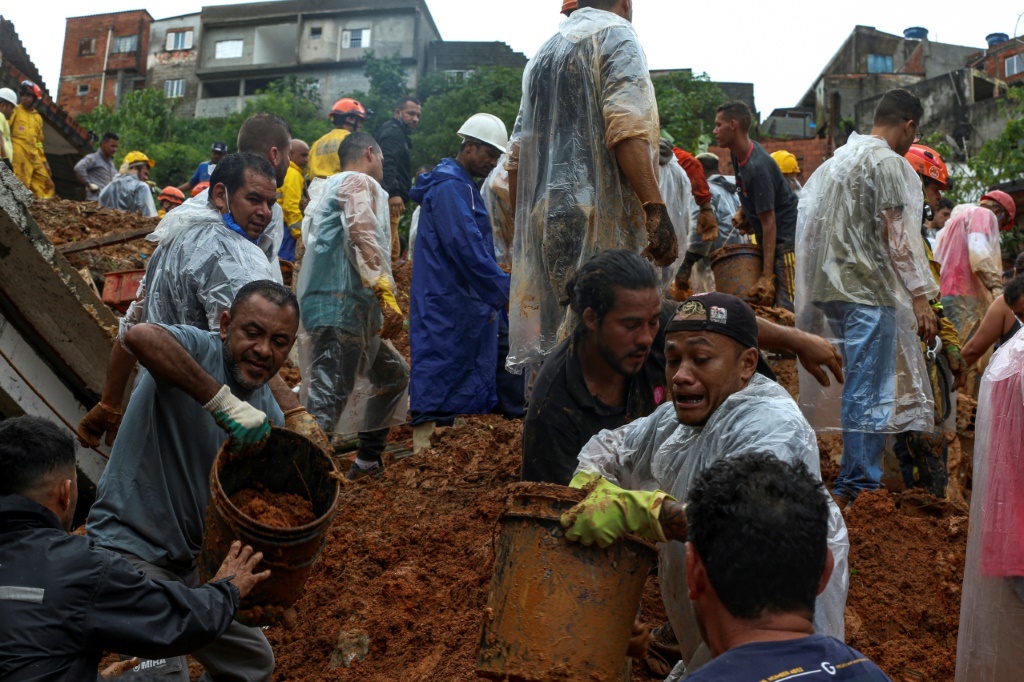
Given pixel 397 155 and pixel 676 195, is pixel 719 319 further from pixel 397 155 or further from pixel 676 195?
pixel 397 155

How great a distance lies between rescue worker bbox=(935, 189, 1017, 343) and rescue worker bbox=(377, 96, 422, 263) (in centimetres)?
501

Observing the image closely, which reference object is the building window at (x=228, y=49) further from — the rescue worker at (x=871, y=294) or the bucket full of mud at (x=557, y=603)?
the bucket full of mud at (x=557, y=603)

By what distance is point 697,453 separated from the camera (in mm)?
3059

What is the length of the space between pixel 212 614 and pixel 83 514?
14.3ft

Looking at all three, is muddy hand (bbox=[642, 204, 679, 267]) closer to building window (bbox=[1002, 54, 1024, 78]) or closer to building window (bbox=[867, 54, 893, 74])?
building window (bbox=[1002, 54, 1024, 78])

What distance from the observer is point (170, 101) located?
39.0 metres

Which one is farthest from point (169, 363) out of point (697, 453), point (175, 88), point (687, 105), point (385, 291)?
point (175, 88)

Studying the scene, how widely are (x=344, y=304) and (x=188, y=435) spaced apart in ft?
9.73

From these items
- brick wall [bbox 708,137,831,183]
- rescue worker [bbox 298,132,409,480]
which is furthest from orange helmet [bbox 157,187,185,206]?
brick wall [bbox 708,137,831,183]

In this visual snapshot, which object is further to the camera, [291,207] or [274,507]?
[291,207]

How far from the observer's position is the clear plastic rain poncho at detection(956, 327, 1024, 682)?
347cm

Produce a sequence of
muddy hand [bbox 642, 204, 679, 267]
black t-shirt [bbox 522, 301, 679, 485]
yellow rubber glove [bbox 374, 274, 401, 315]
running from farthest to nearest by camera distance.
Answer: yellow rubber glove [bbox 374, 274, 401, 315]
muddy hand [bbox 642, 204, 679, 267]
black t-shirt [bbox 522, 301, 679, 485]

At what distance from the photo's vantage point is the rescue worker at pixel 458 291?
20.7 feet

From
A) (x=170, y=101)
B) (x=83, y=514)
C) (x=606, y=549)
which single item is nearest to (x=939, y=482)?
(x=606, y=549)
